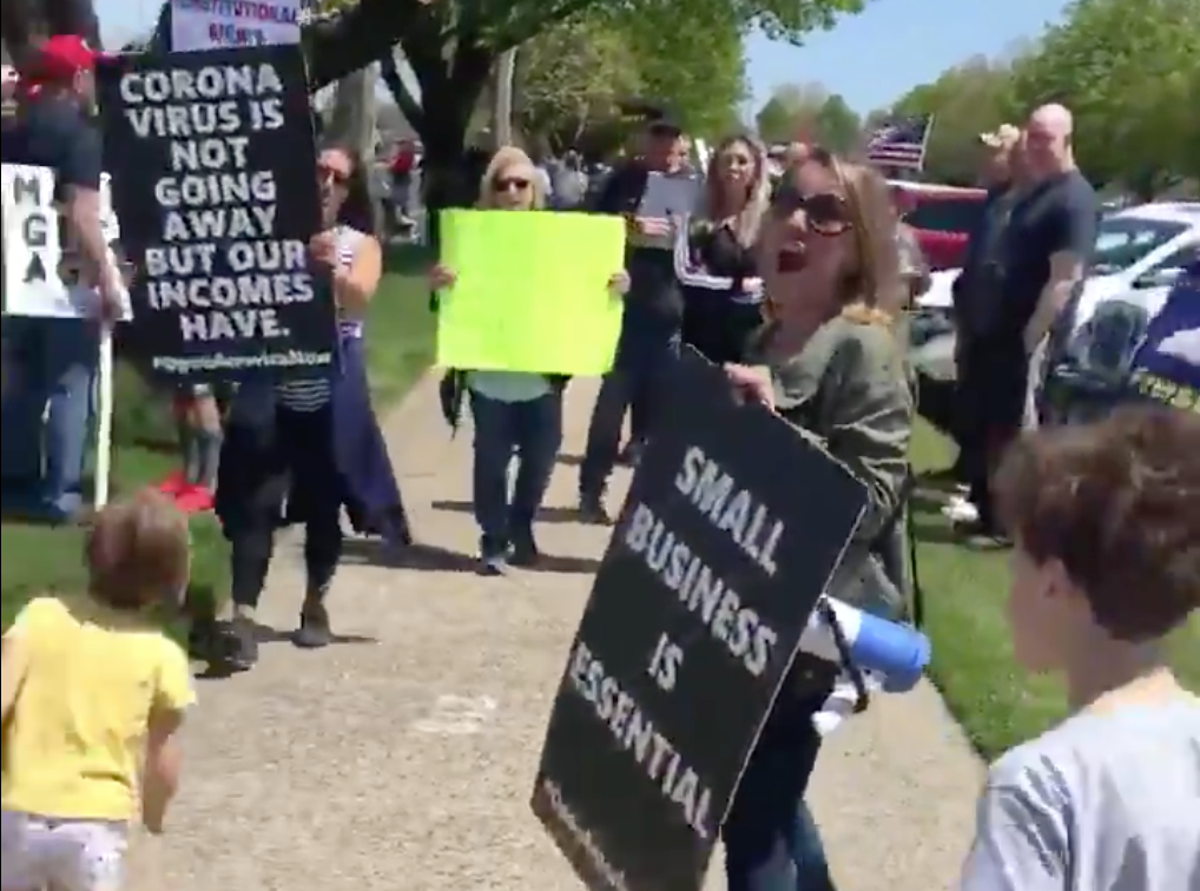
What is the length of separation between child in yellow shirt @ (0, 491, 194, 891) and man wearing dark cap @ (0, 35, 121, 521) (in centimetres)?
16

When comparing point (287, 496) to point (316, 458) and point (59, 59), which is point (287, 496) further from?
point (59, 59)

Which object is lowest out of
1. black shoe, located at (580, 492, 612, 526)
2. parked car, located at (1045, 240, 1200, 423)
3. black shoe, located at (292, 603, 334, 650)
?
black shoe, located at (580, 492, 612, 526)

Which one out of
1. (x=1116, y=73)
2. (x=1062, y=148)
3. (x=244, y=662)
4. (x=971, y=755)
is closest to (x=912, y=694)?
(x=971, y=755)

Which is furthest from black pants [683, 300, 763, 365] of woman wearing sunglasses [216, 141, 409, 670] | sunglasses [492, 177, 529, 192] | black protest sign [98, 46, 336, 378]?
black protest sign [98, 46, 336, 378]

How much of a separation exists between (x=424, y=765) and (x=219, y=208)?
1889mm

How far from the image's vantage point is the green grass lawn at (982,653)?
665cm

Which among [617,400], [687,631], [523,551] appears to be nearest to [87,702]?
[687,631]

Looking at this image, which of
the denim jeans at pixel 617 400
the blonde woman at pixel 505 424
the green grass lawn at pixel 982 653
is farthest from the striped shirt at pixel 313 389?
the denim jeans at pixel 617 400

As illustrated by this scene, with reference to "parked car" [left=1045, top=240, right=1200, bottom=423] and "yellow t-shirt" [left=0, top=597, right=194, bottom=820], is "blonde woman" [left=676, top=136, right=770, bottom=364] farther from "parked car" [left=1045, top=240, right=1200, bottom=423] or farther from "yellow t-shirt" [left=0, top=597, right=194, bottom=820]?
"yellow t-shirt" [left=0, top=597, right=194, bottom=820]

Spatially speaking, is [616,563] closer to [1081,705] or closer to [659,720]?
[659,720]

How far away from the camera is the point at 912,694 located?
719cm

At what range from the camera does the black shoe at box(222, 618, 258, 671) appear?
22.7ft

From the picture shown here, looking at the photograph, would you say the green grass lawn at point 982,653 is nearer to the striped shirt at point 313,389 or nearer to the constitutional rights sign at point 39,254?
the striped shirt at point 313,389

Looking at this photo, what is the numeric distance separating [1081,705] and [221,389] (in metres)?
4.09
